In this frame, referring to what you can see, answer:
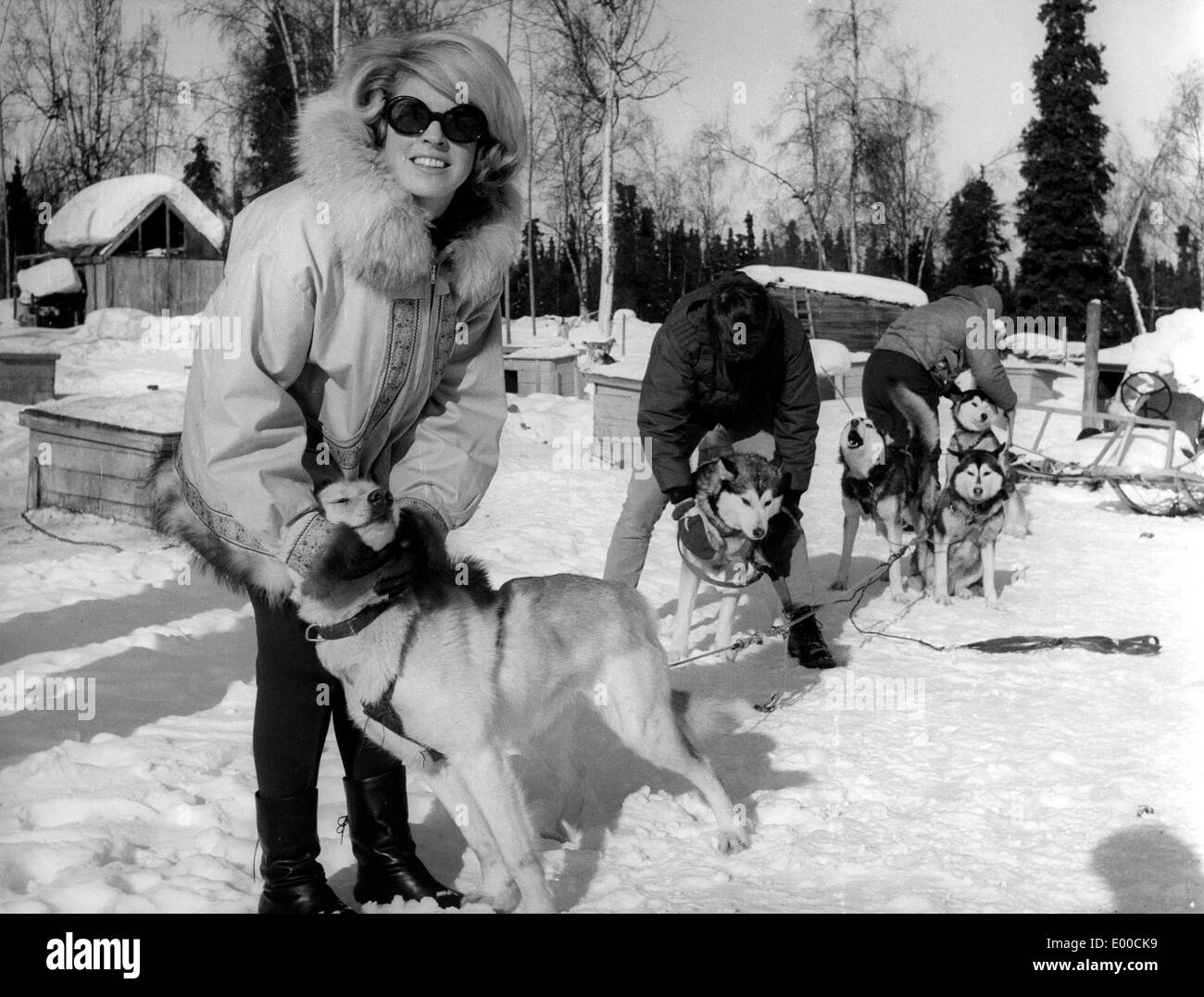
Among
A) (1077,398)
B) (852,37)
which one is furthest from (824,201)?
(852,37)

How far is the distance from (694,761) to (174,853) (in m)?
1.17

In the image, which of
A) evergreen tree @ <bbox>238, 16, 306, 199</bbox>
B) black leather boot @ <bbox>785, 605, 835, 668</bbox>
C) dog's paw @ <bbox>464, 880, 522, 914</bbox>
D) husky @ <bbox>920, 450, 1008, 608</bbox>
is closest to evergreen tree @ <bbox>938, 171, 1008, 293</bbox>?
husky @ <bbox>920, 450, 1008, 608</bbox>

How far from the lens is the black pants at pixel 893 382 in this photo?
19.5ft

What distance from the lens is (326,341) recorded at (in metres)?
1.72

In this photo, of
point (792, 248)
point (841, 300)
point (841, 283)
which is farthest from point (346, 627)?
point (792, 248)

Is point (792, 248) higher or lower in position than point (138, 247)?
lower

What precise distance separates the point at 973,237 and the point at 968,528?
10979mm

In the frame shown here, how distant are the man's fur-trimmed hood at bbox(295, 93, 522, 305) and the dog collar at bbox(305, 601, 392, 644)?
56 cm

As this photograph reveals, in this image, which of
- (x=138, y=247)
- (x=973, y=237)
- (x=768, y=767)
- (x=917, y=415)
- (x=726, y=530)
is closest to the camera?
(x=768, y=767)

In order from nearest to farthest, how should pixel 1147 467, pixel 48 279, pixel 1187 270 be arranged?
pixel 1147 467 < pixel 1187 270 < pixel 48 279

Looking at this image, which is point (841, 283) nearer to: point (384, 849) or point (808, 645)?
point (808, 645)

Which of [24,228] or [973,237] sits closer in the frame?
[973,237]

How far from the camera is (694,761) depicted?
234 centimetres

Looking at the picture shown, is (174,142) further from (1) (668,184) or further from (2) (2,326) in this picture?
(2) (2,326)
